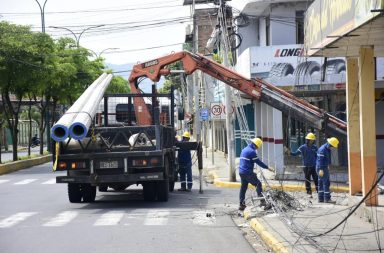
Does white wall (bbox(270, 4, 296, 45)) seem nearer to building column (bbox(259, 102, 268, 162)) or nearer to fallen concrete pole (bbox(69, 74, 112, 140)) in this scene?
building column (bbox(259, 102, 268, 162))

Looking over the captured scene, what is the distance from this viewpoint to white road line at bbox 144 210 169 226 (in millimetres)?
12109

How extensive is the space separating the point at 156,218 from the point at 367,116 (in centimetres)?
467

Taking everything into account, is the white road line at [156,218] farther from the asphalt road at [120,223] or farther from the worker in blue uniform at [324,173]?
the worker in blue uniform at [324,173]

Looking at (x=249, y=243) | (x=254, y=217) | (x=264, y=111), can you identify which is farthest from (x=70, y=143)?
(x=264, y=111)

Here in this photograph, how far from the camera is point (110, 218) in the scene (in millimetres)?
12859

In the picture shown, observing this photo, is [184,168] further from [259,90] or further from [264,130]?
[264,130]

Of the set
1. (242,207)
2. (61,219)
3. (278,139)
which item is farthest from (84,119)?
(278,139)

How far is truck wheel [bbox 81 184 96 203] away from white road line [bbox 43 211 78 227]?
6.18 feet

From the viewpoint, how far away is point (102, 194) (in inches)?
717

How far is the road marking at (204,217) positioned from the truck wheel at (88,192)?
344cm

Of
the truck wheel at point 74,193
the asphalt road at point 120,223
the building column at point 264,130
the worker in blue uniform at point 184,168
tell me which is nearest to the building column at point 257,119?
the building column at point 264,130

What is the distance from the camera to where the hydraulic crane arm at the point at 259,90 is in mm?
18375

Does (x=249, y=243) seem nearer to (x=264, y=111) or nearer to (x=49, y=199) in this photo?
(x=49, y=199)

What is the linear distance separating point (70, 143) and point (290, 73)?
9963 mm
